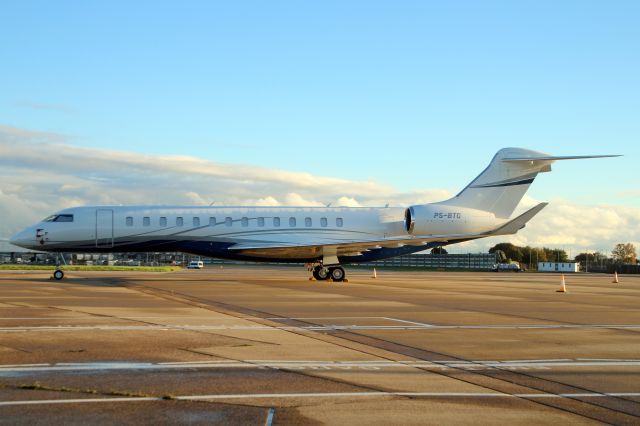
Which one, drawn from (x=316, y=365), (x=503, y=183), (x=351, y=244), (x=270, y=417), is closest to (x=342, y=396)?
(x=270, y=417)

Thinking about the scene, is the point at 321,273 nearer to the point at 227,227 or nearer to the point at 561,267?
the point at 227,227

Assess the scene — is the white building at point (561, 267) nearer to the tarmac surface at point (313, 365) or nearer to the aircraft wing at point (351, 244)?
the aircraft wing at point (351, 244)

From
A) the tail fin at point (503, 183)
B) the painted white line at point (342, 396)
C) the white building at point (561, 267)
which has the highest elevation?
the tail fin at point (503, 183)

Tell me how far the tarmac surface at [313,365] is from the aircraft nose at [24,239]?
14062 millimetres

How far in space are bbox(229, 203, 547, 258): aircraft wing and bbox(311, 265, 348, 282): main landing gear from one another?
80cm

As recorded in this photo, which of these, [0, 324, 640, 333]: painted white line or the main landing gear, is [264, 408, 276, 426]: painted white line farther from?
the main landing gear

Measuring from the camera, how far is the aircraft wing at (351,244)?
3125cm

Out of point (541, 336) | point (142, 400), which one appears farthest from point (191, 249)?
point (142, 400)

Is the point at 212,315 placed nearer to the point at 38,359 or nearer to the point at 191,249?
the point at 38,359

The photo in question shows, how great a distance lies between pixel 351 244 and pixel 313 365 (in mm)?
22720

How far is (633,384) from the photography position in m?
7.80

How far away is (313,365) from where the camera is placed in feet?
28.7

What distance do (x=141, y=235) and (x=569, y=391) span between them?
26.0 metres

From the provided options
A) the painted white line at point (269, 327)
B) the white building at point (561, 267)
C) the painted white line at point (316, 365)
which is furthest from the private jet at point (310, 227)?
the white building at point (561, 267)
